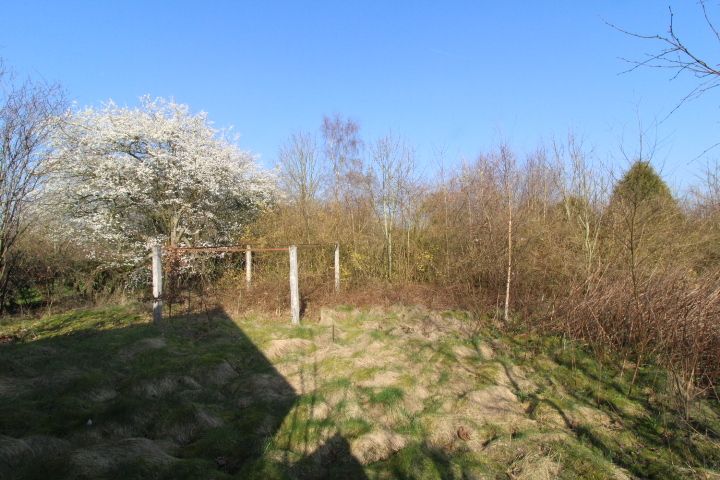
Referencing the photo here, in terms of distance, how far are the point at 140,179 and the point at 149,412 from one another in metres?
8.88

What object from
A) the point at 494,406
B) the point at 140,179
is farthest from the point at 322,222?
the point at 494,406

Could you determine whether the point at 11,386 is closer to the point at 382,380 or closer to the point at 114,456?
the point at 114,456

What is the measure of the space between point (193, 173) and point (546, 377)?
9.98 meters

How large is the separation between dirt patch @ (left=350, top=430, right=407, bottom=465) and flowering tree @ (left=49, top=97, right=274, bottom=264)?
971 cm

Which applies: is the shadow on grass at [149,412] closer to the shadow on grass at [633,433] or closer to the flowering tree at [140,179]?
the shadow on grass at [633,433]

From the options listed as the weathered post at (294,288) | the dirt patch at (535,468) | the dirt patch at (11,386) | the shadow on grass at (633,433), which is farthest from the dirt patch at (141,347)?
the dirt patch at (535,468)

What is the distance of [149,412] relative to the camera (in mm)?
4379

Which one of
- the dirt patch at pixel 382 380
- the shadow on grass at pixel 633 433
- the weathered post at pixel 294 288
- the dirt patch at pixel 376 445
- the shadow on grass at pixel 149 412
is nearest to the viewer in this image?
the shadow on grass at pixel 149 412

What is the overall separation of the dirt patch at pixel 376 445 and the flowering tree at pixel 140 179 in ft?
31.9

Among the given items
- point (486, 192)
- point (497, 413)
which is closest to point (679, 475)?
point (497, 413)

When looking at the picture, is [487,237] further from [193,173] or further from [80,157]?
[80,157]

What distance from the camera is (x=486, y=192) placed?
34.1 feet

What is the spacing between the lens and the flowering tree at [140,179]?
11570 millimetres

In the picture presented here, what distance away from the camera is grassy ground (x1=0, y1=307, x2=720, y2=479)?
142 inches
